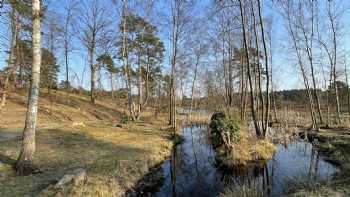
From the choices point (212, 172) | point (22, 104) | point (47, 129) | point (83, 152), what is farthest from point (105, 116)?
point (212, 172)

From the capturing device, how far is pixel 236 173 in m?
8.30

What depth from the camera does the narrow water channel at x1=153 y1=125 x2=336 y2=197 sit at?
6876 millimetres

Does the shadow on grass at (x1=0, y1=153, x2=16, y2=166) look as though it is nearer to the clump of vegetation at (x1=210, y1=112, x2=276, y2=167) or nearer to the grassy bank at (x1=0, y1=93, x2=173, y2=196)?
the grassy bank at (x1=0, y1=93, x2=173, y2=196)

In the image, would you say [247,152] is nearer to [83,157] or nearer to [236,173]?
[236,173]

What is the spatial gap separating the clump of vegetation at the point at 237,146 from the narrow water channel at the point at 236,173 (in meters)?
0.44

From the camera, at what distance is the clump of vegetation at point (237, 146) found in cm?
940

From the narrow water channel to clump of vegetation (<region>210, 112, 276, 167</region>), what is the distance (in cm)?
44

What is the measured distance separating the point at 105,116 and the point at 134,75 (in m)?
10.6

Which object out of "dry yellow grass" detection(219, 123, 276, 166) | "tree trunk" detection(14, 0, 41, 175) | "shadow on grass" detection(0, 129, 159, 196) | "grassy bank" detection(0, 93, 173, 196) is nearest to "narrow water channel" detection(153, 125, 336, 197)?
"dry yellow grass" detection(219, 123, 276, 166)

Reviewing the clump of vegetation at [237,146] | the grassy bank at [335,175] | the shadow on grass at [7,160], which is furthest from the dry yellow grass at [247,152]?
the shadow on grass at [7,160]

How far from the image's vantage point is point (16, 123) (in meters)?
14.0

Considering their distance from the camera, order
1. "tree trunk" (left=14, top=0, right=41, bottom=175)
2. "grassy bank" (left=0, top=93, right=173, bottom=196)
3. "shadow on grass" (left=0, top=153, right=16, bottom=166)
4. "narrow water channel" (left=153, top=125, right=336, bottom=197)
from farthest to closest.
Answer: "narrow water channel" (left=153, top=125, right=336, bottom=197)
"shadow on grass" (left=0, top=153, right=16, bottom=166)
"tree trunk" (left=14, top=0, right=41, bottom=175)
"grassy bank" (left=0, top=93, right=173, bottom=196)

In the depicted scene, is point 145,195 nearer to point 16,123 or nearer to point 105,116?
point 16,123

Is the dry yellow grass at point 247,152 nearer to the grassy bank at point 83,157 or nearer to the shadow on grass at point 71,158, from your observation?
the grassy bank at point 83,157
